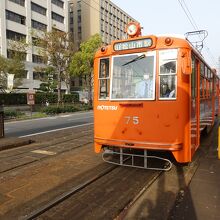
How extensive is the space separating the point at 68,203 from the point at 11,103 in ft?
111

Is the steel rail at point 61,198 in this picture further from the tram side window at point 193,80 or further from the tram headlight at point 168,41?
the tram headlight at point 168,41

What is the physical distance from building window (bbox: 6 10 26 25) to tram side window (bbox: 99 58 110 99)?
44.9 meters

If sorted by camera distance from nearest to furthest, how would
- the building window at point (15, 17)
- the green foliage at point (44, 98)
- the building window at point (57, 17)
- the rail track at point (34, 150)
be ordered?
the rail track at point (34, 150) → the green foliage at point (44, 98) → the building window at point (15, 17) → the building window at point (57, 17)

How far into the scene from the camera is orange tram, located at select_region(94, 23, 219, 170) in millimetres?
5977

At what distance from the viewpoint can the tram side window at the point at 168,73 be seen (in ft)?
19.7

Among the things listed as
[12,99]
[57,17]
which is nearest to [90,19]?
[57,17]

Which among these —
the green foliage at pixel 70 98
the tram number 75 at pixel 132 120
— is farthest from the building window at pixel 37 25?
the tram number 75 at pixel 132 120

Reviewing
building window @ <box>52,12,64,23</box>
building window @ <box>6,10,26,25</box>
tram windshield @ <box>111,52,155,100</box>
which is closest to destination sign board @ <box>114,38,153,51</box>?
tram windshield @ <box>111,52,155,100</box>

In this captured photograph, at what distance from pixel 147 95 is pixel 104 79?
1.23 metres

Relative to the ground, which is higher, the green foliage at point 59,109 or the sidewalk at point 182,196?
the green foliage at point 59,109

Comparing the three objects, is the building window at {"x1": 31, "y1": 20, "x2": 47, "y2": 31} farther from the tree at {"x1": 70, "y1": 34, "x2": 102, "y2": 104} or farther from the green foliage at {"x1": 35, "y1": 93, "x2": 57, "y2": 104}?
the green foliage at {"x1": 35, "y1": 93, "x2": 57, "y2": 104}

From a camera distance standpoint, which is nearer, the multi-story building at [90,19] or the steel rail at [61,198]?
the steel rail at [61,198]

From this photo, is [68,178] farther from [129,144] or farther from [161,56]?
[161,56]

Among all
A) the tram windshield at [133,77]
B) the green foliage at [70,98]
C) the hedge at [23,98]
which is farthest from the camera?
the green foliage at [70,98]
